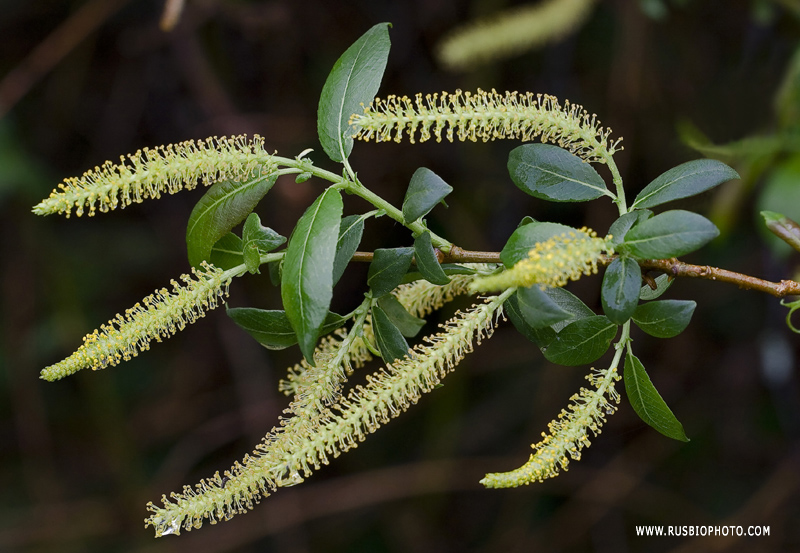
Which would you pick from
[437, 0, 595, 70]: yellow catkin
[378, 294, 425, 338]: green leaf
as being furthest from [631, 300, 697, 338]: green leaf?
[437, 0, 595, 70]: yellow catkin

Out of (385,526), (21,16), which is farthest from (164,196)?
(385,526)

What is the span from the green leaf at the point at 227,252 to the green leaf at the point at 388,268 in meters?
0.24

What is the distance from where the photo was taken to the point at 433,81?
3.12m

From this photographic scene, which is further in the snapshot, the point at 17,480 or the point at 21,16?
the point at 17,480

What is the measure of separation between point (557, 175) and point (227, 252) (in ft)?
1.87

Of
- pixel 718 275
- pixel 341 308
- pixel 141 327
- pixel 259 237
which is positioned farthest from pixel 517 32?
pixel 141 327

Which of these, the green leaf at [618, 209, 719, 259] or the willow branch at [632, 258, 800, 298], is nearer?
the green leaf at [618, 209, 719, 259]

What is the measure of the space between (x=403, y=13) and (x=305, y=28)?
0.47 meters

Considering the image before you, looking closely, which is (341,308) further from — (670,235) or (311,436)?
(670,235)

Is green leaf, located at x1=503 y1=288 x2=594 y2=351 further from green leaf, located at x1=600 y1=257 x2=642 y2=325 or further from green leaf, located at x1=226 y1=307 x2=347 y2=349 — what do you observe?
green leaf, located at x1=226 y1=307 x2=347 y2=349

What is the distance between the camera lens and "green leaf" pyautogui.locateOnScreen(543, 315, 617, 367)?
1000 mm

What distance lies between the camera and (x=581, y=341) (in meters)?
1.01

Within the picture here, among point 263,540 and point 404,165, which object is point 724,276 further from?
point 263,540

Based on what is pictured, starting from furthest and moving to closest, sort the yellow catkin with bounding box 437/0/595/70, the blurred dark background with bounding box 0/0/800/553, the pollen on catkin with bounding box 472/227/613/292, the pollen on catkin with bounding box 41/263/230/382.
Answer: the blurred dark background with bounding box 0/0/800/553 < the yellow catkin with bounding box 437/0/595/70 < the pollen on catkin with bounding box 41/263/230/382 < the pollen on catkin with bounding box 472/227/613/292
